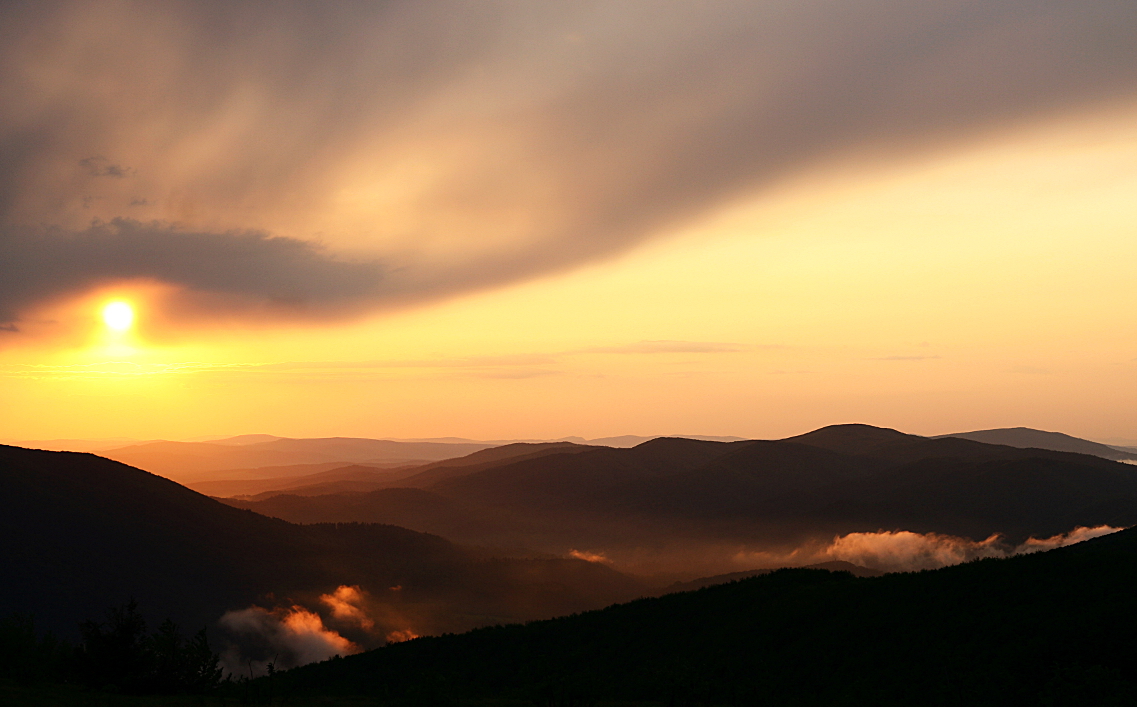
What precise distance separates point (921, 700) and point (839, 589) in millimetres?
18385

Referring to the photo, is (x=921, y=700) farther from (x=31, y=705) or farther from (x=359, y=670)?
(x=359, y=670)

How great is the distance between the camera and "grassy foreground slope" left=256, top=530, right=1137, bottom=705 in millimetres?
31219

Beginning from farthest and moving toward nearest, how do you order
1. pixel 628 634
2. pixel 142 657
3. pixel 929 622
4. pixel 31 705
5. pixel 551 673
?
1. pixel 628 634
2. pixel 551 673
3. pixel 142 657
4. pixel 929 622
5. pixel 31 705

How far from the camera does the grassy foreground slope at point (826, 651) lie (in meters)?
31.2

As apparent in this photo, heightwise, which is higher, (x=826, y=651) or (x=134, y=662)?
(x=826, y=651)

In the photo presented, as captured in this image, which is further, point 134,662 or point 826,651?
point 134,662

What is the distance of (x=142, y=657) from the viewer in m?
44.7

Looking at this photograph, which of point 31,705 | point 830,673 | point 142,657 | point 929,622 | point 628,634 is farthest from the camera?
point 628,634

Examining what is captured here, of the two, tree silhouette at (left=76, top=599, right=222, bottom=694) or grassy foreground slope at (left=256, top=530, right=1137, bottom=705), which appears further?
tree silhouette at (left=76, top=599, right=222, bottom=694)

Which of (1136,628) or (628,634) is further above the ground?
(1136,628)

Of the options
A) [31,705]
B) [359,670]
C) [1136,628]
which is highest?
[1136,628]

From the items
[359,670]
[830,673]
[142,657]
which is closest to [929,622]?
[830,673]

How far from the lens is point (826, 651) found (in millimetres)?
38625

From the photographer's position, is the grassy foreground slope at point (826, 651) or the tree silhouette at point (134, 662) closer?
the grassy foreground slope at point (826, 651)
